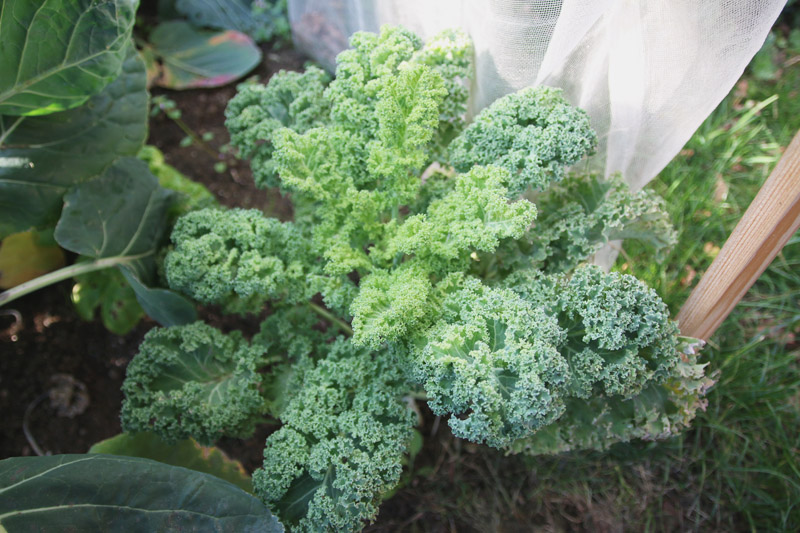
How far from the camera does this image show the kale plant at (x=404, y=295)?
167 cm

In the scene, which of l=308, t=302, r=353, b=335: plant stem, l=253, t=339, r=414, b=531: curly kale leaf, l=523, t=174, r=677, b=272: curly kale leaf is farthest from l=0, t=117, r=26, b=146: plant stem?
l=523, t=174, r=677, b=272: curly kale leaf

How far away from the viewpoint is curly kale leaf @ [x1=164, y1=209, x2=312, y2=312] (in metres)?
1.94

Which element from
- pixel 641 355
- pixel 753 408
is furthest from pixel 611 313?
pixel 753 408

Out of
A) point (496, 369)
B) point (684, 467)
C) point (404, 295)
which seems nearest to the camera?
point (496, 369)

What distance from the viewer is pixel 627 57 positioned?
191 centimetres

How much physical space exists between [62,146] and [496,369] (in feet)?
6.40

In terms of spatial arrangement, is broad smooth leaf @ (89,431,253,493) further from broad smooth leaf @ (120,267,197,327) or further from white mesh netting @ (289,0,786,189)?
white mesh netting @ (289,0,786,189)

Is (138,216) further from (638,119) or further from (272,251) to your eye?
(638,119)

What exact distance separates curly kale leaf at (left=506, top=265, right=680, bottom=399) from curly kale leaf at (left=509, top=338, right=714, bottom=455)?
4.5 inches

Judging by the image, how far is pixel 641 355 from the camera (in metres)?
1.77

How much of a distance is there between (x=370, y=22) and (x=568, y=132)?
1.45 m

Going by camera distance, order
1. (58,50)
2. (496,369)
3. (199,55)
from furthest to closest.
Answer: (199,55)
(58,50)
(496,369)

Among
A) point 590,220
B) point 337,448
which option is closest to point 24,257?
point 337,448

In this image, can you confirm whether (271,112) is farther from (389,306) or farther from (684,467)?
(684,467)
